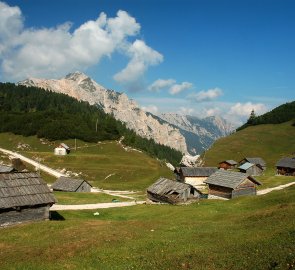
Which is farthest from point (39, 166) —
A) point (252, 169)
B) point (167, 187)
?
point (252, 169)

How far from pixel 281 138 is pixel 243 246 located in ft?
571

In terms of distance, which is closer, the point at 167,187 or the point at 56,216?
the point at 56,216

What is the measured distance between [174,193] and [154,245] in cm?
4070

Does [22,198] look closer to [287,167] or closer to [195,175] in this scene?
[195,175]

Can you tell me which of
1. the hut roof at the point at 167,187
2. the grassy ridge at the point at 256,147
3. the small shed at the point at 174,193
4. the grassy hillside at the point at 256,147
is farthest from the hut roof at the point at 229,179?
the grassy ridge at the point at 256,147

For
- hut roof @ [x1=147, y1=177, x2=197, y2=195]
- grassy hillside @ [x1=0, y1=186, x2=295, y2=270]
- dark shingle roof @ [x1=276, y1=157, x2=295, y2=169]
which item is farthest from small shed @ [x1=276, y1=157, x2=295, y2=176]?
grassy hillside @ [x1=0, y1=186, x2=295, y2=270]

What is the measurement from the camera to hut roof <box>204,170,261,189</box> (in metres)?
71.5

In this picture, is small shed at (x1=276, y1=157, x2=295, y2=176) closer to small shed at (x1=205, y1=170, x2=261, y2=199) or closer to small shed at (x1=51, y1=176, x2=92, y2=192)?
small shed at (x1=205, y1=170, x2=261, y2=199)

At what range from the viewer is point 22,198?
4356 cm

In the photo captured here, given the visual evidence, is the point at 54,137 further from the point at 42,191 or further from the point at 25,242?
the point at 25,242

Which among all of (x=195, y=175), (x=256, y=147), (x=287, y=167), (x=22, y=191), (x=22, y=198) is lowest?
(x=195, y=175)

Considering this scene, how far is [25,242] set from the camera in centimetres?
3303

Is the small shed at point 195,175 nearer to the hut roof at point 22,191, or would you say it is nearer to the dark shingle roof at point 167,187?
the dark shingle roof at point 167,187

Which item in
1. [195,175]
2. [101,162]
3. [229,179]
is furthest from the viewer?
[101,162]
